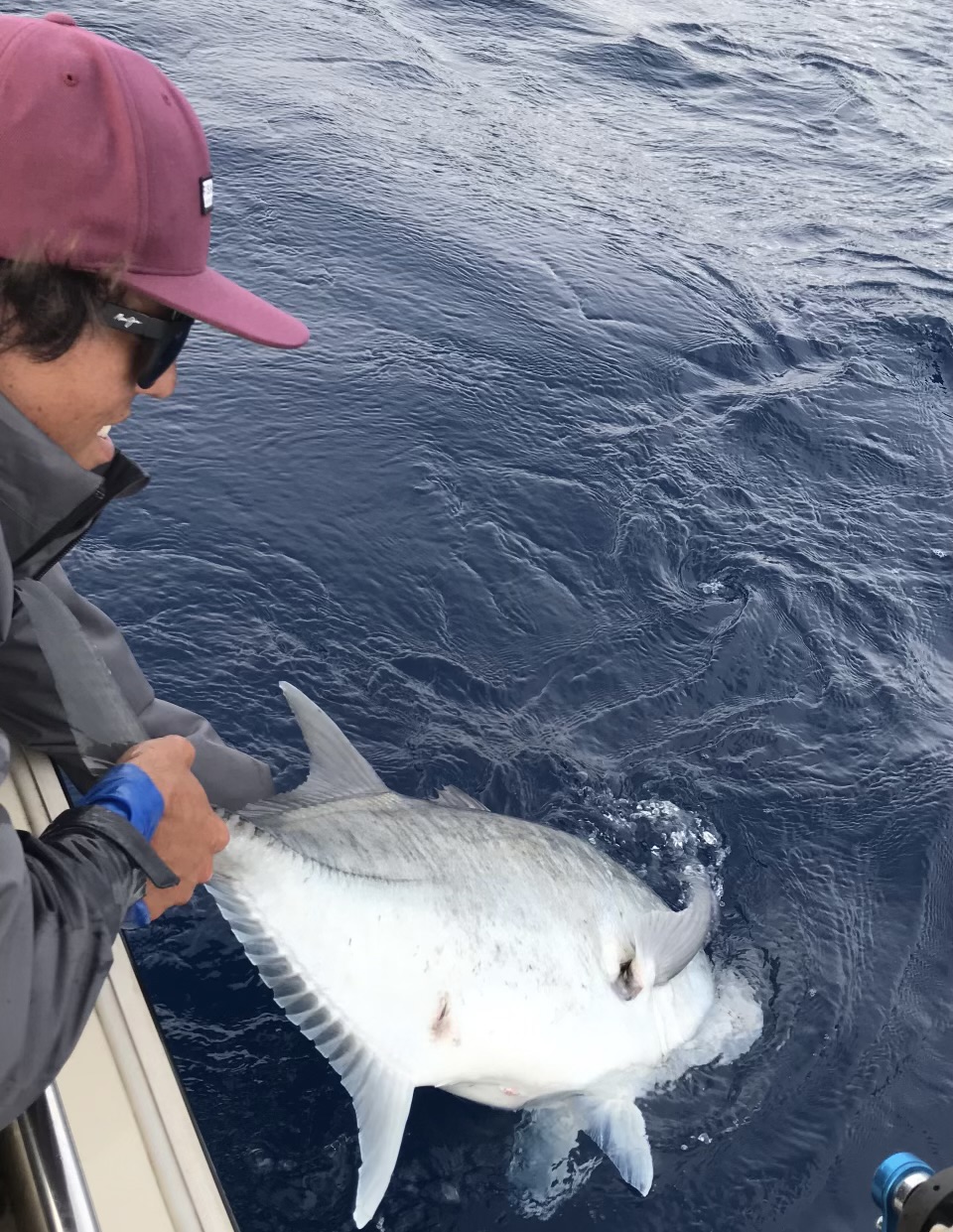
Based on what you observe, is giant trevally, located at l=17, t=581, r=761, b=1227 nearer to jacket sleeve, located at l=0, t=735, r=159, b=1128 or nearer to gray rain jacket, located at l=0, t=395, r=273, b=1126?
gray rain jacket, located at l=0, t=395, r=273, b=1126

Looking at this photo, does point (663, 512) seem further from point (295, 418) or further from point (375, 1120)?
point (375, 1120)

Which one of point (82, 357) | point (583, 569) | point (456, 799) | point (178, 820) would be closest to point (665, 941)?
point (456, 799)

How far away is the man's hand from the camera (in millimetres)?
2027

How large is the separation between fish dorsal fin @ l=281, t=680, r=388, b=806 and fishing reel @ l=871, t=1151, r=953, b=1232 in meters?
1.33

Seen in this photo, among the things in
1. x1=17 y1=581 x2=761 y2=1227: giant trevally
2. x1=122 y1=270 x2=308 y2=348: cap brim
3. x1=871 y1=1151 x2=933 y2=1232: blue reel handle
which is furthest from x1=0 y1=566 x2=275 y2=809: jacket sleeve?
x1=871 y1=1151 x2=933 y2=1232: blue reel handle

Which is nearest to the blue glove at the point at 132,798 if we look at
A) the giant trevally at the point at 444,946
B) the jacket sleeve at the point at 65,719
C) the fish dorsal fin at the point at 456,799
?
the giant trevally at the point at 444,946

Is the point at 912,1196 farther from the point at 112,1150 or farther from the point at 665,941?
the point at 112,1150

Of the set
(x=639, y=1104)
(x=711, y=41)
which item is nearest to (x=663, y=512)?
(x=639, y=1104)

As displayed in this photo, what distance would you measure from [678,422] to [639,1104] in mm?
4180

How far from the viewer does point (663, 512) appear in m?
5.58

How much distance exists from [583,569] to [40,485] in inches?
133

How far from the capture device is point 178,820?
80.1 inches

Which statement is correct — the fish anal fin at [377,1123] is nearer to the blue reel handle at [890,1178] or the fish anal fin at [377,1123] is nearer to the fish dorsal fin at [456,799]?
the fish dorsal fin at [456,799]

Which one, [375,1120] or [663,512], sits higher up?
[375,1120]
